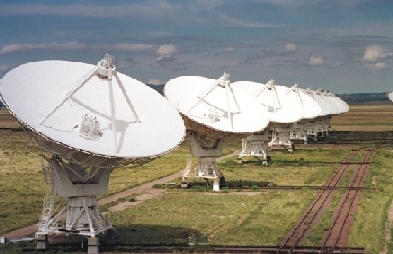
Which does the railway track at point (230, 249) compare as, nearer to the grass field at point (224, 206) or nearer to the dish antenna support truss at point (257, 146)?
the grass field at point (224, 206)

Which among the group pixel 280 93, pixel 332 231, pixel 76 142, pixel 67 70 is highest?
pixel 280 93

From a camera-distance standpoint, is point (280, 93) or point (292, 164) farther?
point (280, 93)

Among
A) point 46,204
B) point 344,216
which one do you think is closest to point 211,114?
point 344,216

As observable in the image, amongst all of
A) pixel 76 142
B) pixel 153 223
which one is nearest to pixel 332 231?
pixel 153 223

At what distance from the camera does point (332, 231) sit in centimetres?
3884

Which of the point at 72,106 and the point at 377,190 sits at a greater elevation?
the point at 72,106

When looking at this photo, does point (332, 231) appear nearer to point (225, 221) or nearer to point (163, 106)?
point (225, 221)

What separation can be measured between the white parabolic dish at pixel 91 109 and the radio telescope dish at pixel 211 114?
48.7ft

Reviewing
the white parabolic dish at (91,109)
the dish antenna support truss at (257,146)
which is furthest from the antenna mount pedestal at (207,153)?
the dish antenna support truss at (257,146)

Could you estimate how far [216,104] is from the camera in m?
57.8

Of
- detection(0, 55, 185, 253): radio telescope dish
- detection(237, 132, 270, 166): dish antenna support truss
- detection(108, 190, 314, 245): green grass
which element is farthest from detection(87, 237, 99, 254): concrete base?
detection(237, 132, 270, 166): dish antenna support truss

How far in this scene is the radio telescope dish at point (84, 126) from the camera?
32.2 metres

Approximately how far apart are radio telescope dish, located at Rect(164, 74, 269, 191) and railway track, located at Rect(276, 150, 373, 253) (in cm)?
856

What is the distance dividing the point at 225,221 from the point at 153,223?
14.8 feet
